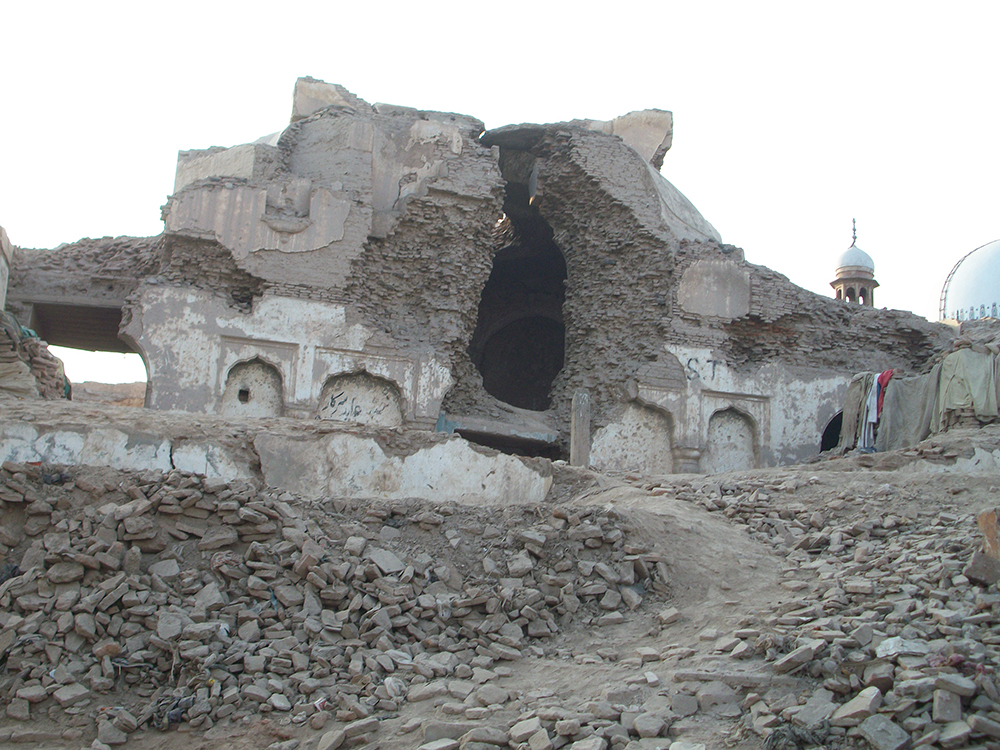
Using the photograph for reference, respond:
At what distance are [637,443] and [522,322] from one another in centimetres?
713

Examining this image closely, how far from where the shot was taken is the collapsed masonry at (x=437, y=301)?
46.4 feet

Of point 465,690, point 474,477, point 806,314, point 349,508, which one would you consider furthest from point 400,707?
point 806,314

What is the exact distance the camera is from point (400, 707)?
476 centimetres

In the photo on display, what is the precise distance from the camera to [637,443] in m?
15.5

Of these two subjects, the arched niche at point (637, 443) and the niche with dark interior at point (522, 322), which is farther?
the niche with dark interior at point (522, 322)

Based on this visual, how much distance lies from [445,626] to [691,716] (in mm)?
1782

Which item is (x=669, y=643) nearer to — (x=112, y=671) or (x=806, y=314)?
(x=112, y=671)

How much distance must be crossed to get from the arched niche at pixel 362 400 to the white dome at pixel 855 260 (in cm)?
1864

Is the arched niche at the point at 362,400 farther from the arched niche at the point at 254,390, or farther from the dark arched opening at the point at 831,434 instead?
the dark arched opening at the point at 831,434

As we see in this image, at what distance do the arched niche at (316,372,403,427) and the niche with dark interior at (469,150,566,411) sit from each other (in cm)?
643

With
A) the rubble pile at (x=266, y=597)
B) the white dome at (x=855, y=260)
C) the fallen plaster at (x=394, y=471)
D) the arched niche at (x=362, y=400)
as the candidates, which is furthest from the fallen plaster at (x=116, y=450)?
the white dome at (x=855, y=260)

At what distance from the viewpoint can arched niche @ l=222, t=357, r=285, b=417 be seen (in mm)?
13961

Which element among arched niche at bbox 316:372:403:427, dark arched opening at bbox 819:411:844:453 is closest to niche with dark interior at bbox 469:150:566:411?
dark arched opening at bbox 819:411:844:453

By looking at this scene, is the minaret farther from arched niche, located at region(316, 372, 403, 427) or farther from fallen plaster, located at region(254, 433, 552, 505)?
fallen plaster, located at region(254, 433, 552, 505)
